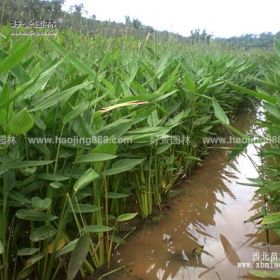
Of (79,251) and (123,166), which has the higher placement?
(123,166)

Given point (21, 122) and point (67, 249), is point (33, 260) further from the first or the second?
point (21, 122)

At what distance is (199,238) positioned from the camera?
51.9 inches

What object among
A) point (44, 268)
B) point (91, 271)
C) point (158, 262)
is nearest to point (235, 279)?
point (158, 262)

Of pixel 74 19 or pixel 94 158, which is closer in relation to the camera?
pixel 94 158

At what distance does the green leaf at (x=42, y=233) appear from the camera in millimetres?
862

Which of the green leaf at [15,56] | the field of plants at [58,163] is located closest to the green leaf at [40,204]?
the field of plants at [58,163]

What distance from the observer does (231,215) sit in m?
1.53

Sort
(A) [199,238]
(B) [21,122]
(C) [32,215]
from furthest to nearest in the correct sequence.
→ 1. (A) [199,238]
2. (C) [32,215]
3. (B) [21,122]

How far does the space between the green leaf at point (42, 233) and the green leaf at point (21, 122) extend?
264 millimetres

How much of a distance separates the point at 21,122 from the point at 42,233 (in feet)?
0.97

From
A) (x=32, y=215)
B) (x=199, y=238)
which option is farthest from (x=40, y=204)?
(x=199, y=238)

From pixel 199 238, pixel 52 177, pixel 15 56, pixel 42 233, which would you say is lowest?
pixel 199 238

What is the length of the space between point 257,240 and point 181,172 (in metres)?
0.65

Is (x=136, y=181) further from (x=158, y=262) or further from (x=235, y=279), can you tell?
(x=235, y=279)
